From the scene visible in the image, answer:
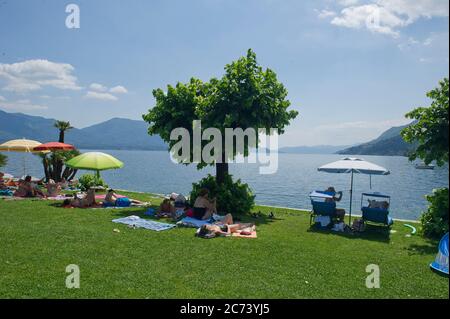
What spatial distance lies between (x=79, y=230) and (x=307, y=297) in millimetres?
8189

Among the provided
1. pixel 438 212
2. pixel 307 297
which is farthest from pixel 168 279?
pixel 438 212

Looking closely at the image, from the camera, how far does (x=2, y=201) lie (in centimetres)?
1730

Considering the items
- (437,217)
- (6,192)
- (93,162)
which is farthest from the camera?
(6,192)

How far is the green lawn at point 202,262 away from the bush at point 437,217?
543 mm

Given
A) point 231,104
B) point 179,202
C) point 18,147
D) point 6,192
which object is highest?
point 231,104

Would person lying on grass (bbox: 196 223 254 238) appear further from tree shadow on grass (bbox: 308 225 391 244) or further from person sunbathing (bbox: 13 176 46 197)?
person sunbathing (bbox: 13 176 46 197)

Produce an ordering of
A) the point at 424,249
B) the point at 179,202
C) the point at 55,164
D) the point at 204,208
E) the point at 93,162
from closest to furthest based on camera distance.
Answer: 1. the point at 424,249
2. the point at 204,208
3. the point at 179,202
4. the point at 93,162
5. the point at 55,164

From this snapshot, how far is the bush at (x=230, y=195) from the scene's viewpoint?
1686 centimetres

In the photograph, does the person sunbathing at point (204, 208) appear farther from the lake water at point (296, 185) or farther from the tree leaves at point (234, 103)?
the lake water at point (296, 185)

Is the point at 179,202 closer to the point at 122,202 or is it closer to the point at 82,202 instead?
the point at 122,202

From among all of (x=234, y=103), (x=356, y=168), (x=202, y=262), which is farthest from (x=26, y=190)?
(x=356, y=168)

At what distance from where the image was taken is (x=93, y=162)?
60.3 feet

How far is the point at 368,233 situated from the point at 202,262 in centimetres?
755

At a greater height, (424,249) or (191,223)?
(191,223)
